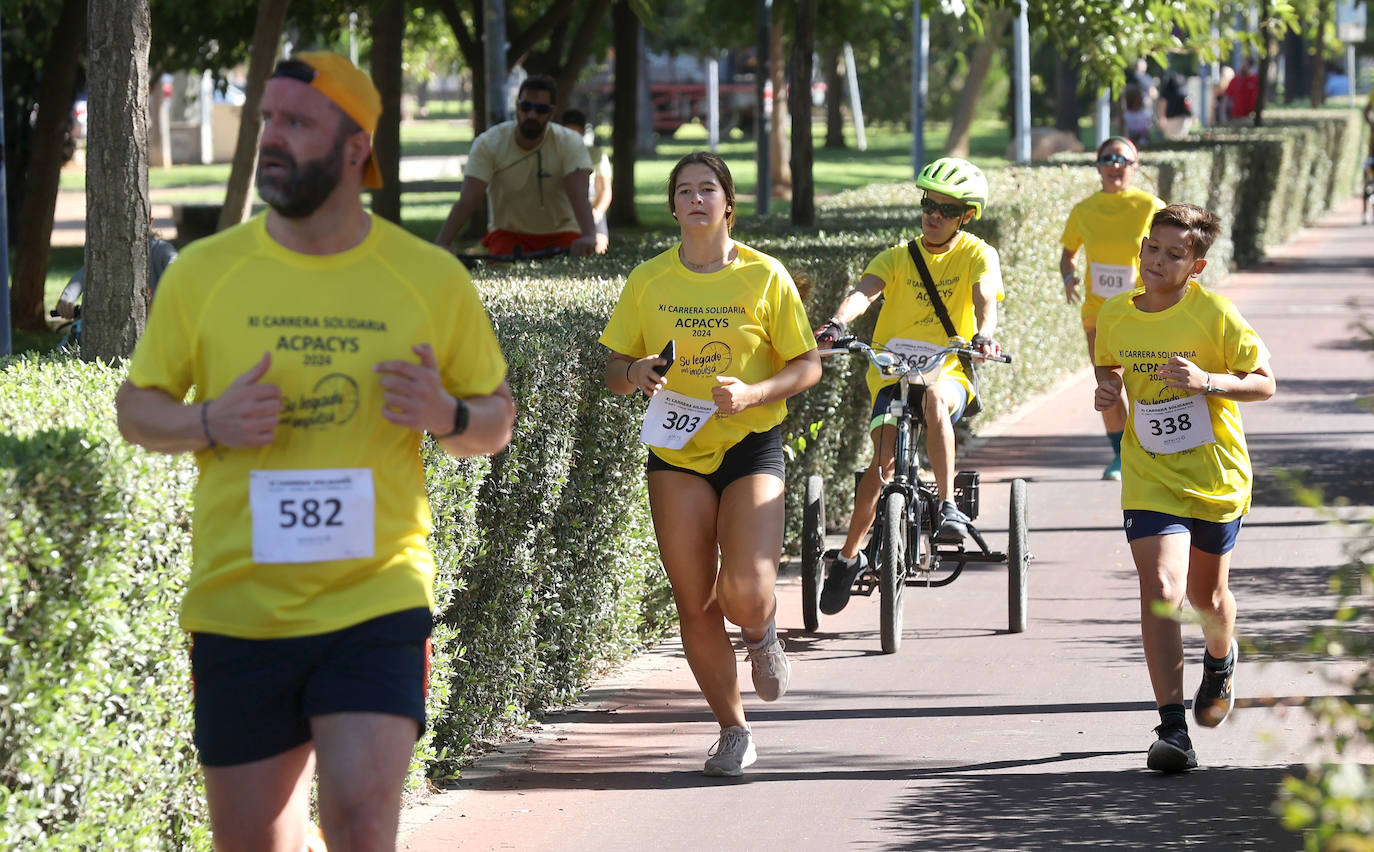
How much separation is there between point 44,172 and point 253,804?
13028 mm

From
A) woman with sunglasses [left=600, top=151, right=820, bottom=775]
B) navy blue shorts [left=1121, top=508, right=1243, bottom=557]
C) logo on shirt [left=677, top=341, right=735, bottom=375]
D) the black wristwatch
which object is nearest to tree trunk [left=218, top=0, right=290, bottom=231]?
woman with sunglasses [left=600, top=151, right=820, bottom=775]

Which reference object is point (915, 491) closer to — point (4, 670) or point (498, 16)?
point (4, 670)

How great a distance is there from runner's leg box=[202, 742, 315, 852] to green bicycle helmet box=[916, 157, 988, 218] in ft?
16.6

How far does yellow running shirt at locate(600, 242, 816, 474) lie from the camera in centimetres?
611

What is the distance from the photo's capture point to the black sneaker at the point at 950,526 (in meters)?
8.24

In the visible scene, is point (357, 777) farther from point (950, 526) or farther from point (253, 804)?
point (950, 526)

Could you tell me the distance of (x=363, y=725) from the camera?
3.65m

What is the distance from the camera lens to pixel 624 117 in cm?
2592

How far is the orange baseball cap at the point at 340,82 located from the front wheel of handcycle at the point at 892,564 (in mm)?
4334

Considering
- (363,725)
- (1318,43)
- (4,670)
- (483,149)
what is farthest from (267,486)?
(1318,43)

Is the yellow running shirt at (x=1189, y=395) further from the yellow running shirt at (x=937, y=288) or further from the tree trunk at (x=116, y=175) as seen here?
the tree trunk at (x=116, y=175)

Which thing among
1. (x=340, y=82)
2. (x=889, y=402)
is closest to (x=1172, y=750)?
(x=889, y=402)

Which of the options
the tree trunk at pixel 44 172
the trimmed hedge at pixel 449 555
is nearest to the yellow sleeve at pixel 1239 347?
the trimmed hedge at pixel 449 555

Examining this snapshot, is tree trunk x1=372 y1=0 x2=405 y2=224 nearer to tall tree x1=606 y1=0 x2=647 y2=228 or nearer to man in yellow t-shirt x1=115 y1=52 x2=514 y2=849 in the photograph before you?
tall tree x1=606 y1=0 x2=647 y2=228
